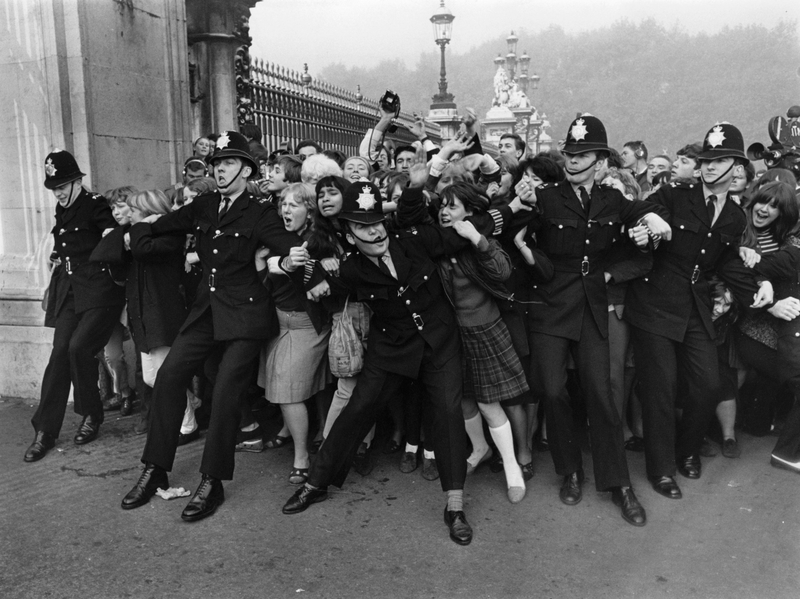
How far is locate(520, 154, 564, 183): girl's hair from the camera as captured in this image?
15.6 feet

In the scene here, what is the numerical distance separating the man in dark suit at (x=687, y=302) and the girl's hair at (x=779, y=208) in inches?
13.8

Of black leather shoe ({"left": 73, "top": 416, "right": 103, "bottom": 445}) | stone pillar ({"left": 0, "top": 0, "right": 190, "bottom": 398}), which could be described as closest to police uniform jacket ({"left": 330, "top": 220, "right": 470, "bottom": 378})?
black leather shoe ({"left": 73, "top": 416, "right": 103, "bottom": 445})

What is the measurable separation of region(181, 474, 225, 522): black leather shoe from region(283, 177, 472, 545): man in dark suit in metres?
0.43

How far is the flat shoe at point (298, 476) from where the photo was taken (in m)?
4.72

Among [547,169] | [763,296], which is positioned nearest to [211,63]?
[547,169]

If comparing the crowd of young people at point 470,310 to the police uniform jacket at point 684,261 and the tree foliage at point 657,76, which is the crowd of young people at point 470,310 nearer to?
→ the police uniform jacket at point 684,261

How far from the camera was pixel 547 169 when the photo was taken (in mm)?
4777

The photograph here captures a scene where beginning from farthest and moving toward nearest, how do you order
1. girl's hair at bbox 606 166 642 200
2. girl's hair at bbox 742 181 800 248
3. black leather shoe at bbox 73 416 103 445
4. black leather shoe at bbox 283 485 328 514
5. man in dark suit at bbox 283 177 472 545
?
girl's hair at bbox 606 166 642 200 → black leather shoe at bbox 73 416 103 445 → girl's hair at bbox 742 181 800 248 → black leather shoe at bbox 283 485 328 514 → man in dark suit at bbox 283 177 472 545

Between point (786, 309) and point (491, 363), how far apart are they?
2039 mm

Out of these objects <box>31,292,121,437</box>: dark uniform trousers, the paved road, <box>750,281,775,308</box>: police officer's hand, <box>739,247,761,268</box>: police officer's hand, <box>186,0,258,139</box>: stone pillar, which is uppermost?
<box>186,0,258,139</box>: stone pillar

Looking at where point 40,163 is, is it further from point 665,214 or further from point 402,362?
point 665,214

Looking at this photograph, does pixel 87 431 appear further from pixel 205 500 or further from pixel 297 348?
pixel 297 348

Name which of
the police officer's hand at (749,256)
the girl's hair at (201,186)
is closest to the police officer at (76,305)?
the girl's hair at (201,186)

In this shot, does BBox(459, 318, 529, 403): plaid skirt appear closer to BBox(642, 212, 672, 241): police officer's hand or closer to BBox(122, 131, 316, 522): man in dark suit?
BBox(642, 212, 672, 241): police officer's hand
